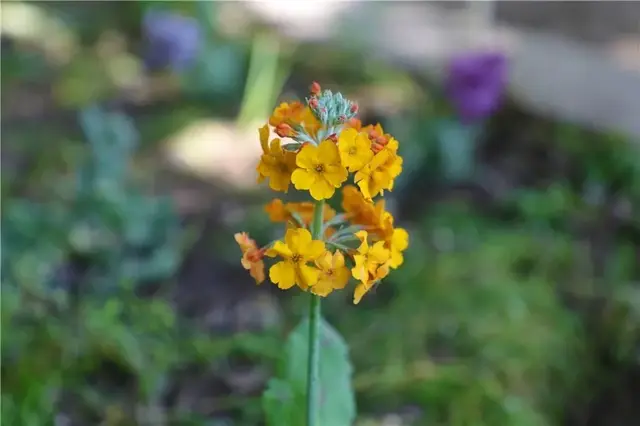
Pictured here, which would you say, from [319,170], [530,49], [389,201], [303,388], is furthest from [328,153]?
[530,49]

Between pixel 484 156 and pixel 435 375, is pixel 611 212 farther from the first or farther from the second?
pixel 435 375

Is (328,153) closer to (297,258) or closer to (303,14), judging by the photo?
(297,258)

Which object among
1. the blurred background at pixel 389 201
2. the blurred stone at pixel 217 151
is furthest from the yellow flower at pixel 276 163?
the blurred stone at pixel 217 151

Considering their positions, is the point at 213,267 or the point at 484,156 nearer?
the point at 213,267

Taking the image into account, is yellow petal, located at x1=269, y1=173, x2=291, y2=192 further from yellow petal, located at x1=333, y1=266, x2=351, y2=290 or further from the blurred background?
the blurred background

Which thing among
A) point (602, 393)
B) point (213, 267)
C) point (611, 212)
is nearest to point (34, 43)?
point (213, 267)

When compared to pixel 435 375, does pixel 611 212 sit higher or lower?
higher
